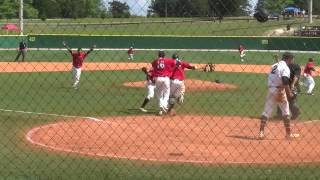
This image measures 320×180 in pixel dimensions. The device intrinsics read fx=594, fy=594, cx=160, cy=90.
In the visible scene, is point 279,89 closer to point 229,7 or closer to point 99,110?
point 229,7

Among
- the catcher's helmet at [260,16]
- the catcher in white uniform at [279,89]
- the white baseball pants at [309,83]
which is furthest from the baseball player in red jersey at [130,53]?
the catcher's helmet at [260,16]

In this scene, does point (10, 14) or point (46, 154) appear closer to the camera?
point (46, 154)

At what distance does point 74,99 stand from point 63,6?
38.5ft

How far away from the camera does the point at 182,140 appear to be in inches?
536

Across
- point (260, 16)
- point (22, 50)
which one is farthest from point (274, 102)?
point (22, 50)

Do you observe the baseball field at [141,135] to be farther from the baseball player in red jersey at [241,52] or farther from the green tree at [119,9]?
the baseball player in red jersey at [241,52]

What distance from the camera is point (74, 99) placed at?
22.1 metres

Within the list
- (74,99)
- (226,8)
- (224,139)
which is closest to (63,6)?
(226,8)

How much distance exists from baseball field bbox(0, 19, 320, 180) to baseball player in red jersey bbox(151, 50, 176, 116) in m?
0.56

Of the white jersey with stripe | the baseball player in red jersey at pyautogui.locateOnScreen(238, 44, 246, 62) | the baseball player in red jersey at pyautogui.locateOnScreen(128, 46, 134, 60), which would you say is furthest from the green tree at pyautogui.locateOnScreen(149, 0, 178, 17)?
the baseball player in red jersey at pyautogui.locateOnScreen(128, 46, 134, 60)

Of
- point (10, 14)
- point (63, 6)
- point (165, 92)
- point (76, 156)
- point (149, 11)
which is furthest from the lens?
point (10, 14)

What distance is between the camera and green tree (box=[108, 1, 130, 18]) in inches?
333

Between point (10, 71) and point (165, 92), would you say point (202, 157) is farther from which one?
point (10, 71)

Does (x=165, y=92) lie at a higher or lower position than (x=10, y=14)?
lower
